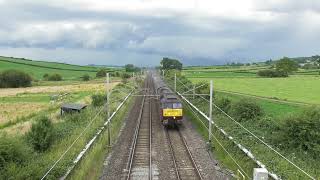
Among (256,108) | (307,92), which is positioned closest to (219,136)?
(256,108)

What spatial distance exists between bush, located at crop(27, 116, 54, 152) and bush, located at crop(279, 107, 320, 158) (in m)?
→ 15.4

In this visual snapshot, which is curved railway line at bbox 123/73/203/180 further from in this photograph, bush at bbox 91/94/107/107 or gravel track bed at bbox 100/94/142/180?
bush at bbox 91/94/107/107

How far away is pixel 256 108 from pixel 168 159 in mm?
11912

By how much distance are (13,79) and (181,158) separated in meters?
99.8

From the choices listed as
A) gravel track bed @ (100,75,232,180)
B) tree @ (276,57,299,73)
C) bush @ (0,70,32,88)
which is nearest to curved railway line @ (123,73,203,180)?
gravel track bed @ (100,75,232,180)

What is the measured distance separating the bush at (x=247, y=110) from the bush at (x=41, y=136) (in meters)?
16.9

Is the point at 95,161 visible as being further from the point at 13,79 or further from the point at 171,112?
the point at 13,79

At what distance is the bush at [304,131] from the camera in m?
26.2

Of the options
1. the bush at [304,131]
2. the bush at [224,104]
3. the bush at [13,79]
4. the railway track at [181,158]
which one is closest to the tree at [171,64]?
the bush at [13,79]

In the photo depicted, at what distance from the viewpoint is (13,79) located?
4646 inches

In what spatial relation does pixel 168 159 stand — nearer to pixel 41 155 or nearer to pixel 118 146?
pixel 118 146

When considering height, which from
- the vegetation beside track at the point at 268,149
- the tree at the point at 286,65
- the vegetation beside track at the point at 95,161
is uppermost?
the tree at the point at 286,65

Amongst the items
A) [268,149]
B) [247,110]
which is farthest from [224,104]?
[268,149]

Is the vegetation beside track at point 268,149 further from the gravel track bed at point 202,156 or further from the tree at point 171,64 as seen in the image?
the tree at point 171,64
